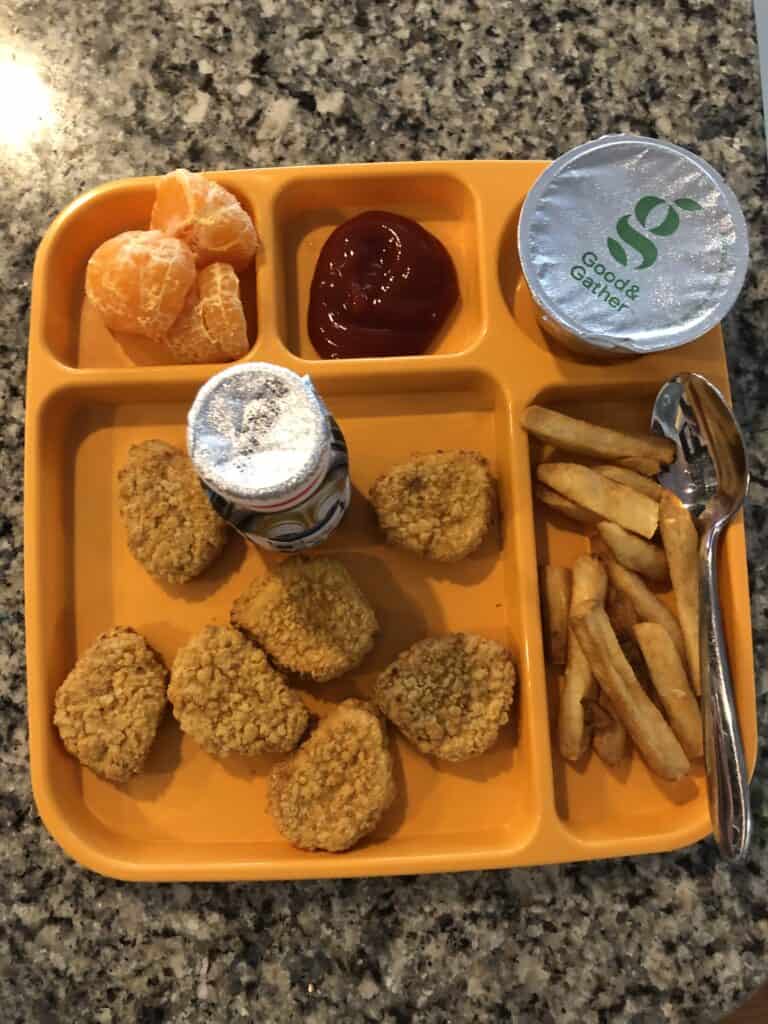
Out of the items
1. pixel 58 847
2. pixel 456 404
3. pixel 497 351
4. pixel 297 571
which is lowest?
pixel 58 847

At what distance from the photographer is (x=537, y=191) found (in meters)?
1.46

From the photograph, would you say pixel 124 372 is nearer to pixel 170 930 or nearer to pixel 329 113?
pixel 329 113

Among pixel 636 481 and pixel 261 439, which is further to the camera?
pixel 636 481

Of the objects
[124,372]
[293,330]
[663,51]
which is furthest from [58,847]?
[663,51]

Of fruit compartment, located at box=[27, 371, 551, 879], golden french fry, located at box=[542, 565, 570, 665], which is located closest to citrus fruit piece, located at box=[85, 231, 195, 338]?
fruit compartment, located at box=[27, 371, 551, 879]

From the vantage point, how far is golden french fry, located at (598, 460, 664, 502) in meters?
1.56

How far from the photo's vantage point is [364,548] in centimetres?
163

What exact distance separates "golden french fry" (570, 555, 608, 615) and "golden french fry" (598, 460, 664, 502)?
0.16 m

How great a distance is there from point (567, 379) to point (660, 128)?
25.3 inches

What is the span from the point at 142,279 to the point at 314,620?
0.68 m

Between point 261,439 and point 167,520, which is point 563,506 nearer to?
point 261,439

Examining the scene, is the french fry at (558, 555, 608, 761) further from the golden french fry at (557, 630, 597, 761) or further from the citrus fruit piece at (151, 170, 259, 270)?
the citrus fruit piece at (151, 170, 259, 270)

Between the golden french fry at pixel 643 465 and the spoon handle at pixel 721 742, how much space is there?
22 cm

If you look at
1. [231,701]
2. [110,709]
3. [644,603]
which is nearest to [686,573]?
[644,603]
